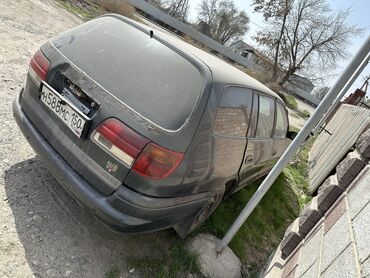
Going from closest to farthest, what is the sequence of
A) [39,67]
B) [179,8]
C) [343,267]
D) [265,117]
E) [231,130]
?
1. [343,267]
2. [39,67]
3. [231,130]
4. [265,117]
5. [179,8]

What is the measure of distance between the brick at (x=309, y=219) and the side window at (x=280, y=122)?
1592 millimetres

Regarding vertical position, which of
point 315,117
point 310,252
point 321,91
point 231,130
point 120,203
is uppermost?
point 315,117

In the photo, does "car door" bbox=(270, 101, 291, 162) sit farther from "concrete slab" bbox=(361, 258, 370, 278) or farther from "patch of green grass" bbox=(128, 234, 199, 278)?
"concrete slab" bbox=(361, 258, 370, 278)

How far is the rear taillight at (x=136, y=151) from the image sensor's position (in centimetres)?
221

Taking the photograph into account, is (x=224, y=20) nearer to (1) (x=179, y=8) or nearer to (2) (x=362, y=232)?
(1) (x=179, y=8)

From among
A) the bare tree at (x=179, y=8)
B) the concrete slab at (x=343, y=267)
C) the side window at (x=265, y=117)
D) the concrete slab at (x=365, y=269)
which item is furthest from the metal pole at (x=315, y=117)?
the bare tree at (x=179, y=8)

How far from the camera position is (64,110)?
2.51m

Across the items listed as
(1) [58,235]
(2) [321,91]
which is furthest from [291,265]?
(2) [321,91]

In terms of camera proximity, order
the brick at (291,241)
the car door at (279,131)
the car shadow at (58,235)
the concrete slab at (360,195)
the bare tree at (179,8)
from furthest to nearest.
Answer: the bare tree at (179,8), the car door at (279,131), the brick at (291,241), the car shadow at (58,235), the concrete slab at (360,195)

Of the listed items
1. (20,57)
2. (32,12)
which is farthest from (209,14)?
(20,57)

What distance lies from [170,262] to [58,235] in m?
1.07

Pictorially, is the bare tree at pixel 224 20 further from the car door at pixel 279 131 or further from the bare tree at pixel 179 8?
the car door at pixel 279 131

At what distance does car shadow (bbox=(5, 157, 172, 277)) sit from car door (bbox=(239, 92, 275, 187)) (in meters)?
1.21

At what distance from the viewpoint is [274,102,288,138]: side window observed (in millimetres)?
4457
